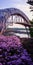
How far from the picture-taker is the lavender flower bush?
5684 mm

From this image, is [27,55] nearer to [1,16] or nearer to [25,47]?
[25,47]

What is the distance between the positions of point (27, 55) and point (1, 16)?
19265 mm

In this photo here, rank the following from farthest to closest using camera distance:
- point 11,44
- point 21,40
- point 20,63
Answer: point 21,40 < point 11,44 < point 20,63

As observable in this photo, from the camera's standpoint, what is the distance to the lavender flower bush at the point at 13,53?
5.68 metres

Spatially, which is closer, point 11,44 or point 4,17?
point 11,44

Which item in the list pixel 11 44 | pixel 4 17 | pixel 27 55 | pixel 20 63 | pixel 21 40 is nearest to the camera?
pixel 20 63

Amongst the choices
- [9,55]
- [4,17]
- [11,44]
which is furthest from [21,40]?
[4,17]

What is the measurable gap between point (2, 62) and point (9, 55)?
331 mm

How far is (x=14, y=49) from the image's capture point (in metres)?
6.15

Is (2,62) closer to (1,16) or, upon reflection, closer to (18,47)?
(18,47)

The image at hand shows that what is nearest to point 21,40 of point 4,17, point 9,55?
point 9,55

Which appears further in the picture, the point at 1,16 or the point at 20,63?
the point at 1,16

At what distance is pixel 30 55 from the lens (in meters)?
6.02

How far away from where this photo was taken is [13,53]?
6.10 m
